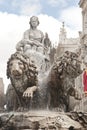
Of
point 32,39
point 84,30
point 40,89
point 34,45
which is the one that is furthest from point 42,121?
point 84,30

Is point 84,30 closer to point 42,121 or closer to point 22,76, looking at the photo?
point 22,76

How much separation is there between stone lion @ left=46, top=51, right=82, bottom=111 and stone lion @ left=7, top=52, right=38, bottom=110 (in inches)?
21.6

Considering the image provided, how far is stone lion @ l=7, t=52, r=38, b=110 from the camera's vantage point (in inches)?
556

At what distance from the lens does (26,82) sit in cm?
1439

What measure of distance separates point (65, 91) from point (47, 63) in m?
1.86

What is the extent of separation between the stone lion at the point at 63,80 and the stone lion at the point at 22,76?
548 mm

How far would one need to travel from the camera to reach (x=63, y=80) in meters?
14.4

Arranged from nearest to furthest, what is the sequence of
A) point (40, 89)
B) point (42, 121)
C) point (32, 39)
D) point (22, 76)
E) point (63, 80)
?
point (42, 121), point (22, 76), point (63, 80), point (40, 89), point (32, 39)

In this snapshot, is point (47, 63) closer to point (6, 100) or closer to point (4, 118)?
point (6, 100)

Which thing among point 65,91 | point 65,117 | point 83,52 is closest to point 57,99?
point 65,91

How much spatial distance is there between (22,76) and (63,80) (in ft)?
4.06

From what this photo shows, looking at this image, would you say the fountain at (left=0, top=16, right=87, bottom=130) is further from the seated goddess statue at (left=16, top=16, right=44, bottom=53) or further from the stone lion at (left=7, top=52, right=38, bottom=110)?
the seated goddess statue at (left=16, top=16, right=44, bottom=53)

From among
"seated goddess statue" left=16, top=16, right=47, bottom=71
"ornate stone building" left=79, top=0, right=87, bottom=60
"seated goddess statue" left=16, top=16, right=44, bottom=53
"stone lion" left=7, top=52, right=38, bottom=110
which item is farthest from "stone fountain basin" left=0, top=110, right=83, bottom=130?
"ornate stone building" left=79, top=0, right=87, bottom=60

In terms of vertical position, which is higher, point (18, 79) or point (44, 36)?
→ point (44, 36)
